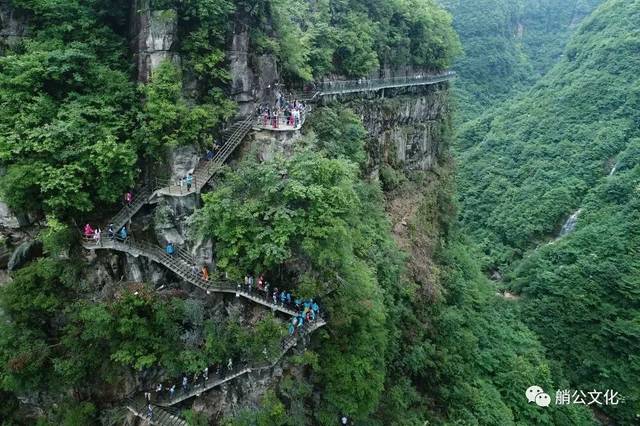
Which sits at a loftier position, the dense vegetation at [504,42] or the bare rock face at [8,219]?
the dense vegetation at [504,42]

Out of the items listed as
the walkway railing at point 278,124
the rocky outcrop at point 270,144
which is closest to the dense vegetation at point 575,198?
the rocky outcrop at point 270,144

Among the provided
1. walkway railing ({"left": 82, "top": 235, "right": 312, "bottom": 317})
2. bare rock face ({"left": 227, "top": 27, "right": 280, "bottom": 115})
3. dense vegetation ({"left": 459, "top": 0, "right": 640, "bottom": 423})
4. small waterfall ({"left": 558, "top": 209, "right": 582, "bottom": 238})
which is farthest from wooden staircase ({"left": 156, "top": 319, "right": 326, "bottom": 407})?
small waterfall ({"left": 558, "top": 209, "right": 582, "bottom": 238})

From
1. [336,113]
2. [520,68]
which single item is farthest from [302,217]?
[520,68]

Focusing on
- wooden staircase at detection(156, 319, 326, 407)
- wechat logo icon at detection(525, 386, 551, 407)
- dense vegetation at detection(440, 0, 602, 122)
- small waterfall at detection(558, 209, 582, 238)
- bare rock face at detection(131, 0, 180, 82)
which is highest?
dense vegetation at detection(440, 0, 602, 122)

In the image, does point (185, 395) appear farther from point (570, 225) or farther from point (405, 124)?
point (570, 225)

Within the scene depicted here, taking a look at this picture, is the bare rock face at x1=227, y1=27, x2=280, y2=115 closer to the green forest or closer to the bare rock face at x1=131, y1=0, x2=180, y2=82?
the green forest

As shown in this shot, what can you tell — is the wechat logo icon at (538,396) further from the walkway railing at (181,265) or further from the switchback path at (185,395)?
the walkway railing at (181,265)
